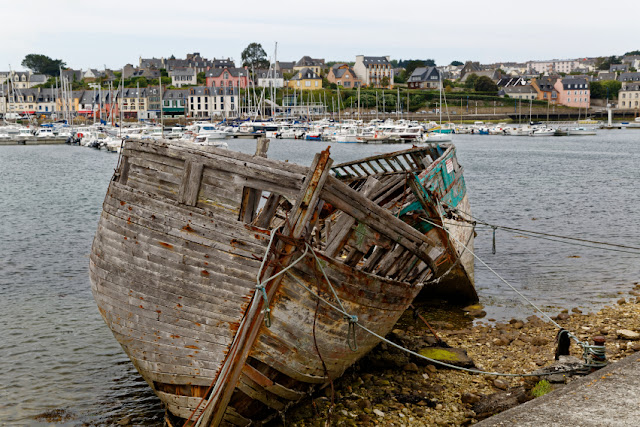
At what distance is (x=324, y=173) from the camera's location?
8023 mm

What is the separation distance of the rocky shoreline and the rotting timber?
3.02ft

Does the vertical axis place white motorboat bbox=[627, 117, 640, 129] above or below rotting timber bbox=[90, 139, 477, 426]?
above

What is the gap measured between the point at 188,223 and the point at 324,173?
6.31 feet

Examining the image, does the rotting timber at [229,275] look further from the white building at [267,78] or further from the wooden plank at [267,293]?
the white building at [267,78]

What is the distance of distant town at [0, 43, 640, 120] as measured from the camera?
152m

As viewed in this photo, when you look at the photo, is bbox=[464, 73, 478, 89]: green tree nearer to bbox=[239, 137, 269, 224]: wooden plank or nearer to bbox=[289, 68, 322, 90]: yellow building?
bbox=[289, 68, 322, 90]: yellow building

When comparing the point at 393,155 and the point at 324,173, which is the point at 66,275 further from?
the point at 324,173

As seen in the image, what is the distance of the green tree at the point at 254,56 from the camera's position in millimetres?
189000

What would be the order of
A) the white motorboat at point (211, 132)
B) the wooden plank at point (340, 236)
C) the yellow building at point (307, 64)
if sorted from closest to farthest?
the wooden plank at point (340, 236), the white motorboat at point (211, 132), the yellow building at point (307, 64)

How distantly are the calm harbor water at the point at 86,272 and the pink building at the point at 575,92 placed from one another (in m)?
122

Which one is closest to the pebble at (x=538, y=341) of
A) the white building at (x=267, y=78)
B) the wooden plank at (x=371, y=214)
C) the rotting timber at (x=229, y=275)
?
the wooden plank at (x=371, y=214)

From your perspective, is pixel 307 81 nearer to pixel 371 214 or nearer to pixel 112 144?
pixel 112 144

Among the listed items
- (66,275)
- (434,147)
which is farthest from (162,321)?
(66,275)

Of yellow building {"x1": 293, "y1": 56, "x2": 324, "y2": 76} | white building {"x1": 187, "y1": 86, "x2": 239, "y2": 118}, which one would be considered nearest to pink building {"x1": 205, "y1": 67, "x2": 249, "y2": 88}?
white building {"x1": 187, "y1": 86, "x2": 239, "y2": 118}
